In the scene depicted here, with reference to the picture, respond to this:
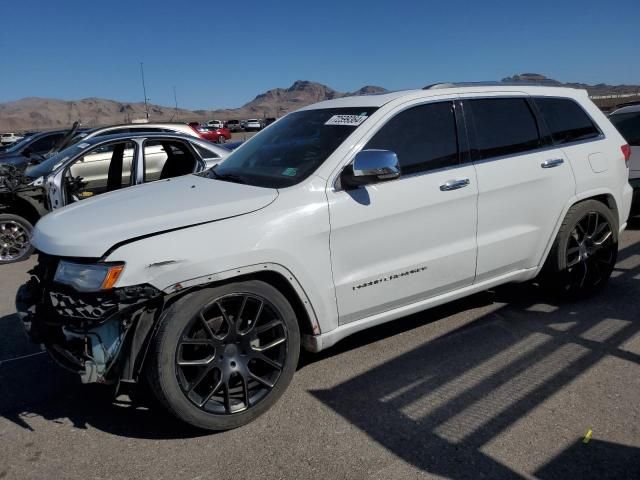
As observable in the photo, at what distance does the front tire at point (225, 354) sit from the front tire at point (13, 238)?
566cm

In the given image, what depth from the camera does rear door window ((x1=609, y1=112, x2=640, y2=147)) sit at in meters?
7.41

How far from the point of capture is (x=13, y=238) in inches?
298

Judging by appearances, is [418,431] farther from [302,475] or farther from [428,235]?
[428,235]

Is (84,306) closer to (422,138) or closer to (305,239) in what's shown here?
(305,239)

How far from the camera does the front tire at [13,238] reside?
7.51 metres

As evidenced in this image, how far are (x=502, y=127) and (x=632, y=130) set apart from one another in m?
4.59

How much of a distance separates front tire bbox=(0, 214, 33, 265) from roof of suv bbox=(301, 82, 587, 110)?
206 inches

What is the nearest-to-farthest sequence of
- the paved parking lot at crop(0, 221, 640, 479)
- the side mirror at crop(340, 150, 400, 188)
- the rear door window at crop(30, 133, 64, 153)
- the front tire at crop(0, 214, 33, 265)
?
1. the paved parking lot at crop(0, 221, 640, 479)
2. the side mirror at crop(340, 150, 400, 188)
3. the front tire at crop(0, 214, 33, 265)
4. the rear door window at crop(30, 133, 64, 153)

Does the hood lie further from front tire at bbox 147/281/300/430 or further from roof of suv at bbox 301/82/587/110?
roof of suv at bbox 301/82/587/110

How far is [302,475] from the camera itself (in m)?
2.66

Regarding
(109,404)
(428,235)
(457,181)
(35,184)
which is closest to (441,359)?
(428,235)

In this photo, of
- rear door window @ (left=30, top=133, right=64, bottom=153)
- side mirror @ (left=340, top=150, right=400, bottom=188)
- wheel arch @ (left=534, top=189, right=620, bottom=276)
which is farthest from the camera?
rear door window @ (left=30, top=133, right=64, bottom=153)

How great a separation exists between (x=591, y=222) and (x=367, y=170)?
2484 millimetres

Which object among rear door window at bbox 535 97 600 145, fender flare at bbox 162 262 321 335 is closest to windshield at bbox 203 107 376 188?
fender flare at bbox 162 262 321 335
